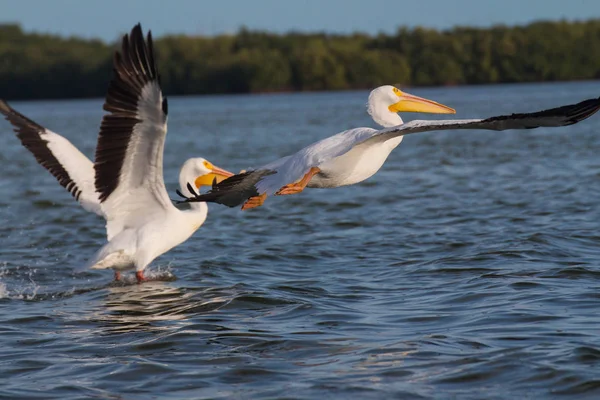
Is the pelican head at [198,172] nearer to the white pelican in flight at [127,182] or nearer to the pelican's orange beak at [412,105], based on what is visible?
the white pelican in flight at [127,182]

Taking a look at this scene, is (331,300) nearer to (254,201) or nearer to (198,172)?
(254,201)

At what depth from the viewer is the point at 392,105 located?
26.0 feet

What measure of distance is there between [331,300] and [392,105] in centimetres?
155

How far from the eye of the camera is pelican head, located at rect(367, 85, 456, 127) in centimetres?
768

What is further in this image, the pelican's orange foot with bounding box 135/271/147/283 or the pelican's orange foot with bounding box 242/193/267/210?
the pelican's orange foot with bounding box 135/271/147/283

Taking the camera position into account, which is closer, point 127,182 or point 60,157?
point 127,182

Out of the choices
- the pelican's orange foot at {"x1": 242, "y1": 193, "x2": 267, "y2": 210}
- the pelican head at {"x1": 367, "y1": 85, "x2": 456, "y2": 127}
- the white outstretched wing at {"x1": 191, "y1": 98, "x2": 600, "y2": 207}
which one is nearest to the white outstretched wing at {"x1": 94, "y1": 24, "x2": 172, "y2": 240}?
the white outstretched wing at {"x1": 191, "y1": 98, "x2": 600, "y2": 207}

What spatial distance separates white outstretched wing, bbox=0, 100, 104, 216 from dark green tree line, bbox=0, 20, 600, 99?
5323cm

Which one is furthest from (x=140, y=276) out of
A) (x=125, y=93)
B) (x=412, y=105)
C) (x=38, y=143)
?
(x=412, y=105)

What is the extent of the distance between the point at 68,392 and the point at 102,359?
66 cm

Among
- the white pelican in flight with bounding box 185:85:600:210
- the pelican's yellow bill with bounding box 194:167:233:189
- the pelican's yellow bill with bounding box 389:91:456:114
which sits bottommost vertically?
the pelican's yellow bill with bounding box 194:167:233:189

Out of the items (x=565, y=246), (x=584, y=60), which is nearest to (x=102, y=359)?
(x=565, y=246)

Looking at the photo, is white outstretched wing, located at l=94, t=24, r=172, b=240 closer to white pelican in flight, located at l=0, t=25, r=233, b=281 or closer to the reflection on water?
white pelican in flight, located at l=0, t=25, r=233, b=281

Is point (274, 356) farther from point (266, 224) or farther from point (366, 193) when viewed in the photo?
point (366, 193)
